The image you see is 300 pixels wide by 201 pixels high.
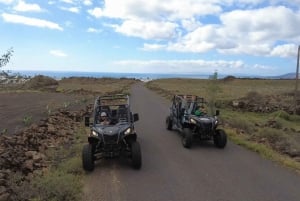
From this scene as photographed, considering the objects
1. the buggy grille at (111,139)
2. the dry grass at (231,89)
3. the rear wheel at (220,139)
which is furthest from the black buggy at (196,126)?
the dry grass at (231,89)

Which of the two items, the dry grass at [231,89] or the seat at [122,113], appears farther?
the dry grass at [231,89]

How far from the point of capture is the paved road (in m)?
10.1

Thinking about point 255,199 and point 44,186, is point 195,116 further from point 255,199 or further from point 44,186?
point 44,186

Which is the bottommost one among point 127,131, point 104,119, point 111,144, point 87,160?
point 87,160

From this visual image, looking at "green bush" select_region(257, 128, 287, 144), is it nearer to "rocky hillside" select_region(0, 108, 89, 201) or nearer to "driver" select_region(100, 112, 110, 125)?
"driver" select_region(100, 112, 110, 125)

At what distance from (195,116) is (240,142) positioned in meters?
2.28

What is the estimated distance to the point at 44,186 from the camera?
32.8 ft

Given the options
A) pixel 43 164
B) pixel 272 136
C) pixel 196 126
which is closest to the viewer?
pixel 43 164

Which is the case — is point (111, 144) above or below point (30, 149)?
above

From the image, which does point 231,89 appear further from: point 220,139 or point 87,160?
point 87,160

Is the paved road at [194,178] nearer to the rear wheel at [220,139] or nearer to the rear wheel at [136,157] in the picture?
the rear wheel at [136,157]

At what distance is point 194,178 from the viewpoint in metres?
11.7

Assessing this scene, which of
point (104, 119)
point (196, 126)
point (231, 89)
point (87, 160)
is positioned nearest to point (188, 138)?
point (196, 126)

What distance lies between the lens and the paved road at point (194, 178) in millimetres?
10148
